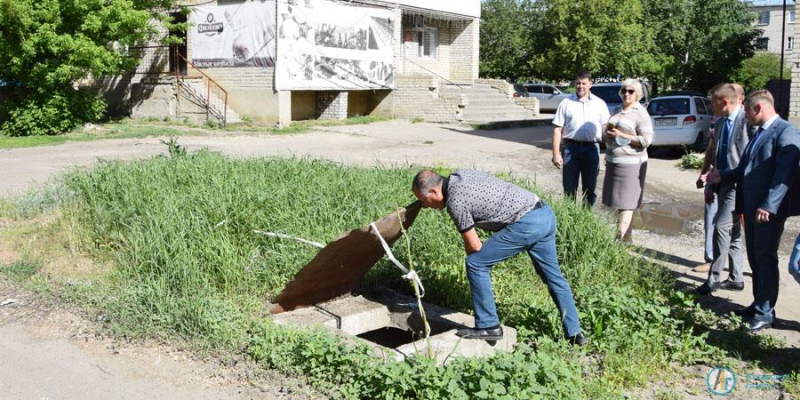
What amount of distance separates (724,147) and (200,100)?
1970 cm

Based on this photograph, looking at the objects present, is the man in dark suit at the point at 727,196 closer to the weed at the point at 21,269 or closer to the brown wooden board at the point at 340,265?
the brown wooden board at the point at 340,265

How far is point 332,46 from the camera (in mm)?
24719

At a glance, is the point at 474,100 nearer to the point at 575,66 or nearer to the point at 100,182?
the point at 575,66

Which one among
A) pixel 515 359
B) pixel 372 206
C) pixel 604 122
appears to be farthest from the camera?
pixel 604 122

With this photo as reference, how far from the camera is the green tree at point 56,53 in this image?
18906mm

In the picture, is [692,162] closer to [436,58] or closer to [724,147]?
[724,147]

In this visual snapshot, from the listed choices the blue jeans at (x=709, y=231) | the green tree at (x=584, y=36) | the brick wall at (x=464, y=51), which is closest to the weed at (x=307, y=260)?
the blue jeans at (x=709, y=231)

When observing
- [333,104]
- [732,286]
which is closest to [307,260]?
[732,286]

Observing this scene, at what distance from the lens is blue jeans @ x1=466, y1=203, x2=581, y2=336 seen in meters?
4.93

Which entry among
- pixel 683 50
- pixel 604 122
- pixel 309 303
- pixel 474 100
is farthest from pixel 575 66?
pixel 309 303

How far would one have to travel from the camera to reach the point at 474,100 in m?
29.5

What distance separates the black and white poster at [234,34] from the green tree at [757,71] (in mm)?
26151

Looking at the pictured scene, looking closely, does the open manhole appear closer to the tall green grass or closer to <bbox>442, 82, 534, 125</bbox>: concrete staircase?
the tall green grass

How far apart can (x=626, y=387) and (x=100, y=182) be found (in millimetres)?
6054
